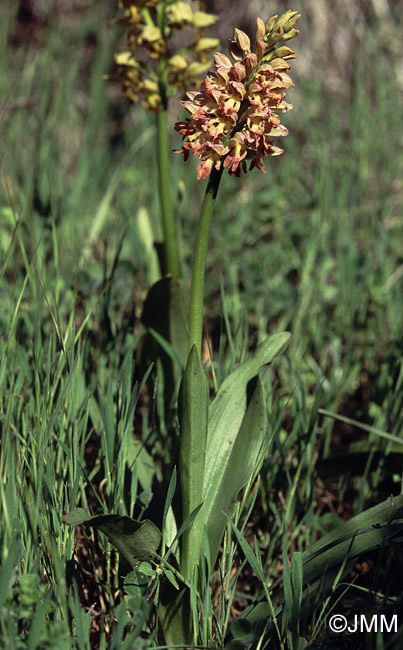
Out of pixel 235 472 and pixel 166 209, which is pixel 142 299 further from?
pixel 235 472

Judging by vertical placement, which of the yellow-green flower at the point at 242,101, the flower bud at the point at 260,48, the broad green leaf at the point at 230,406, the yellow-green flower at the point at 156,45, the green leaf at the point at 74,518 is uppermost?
the yellow-green flower at the point at 156,45

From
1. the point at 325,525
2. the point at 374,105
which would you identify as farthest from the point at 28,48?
the point at 325,525

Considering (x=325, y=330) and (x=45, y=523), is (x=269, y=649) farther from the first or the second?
(x=325, y=330)

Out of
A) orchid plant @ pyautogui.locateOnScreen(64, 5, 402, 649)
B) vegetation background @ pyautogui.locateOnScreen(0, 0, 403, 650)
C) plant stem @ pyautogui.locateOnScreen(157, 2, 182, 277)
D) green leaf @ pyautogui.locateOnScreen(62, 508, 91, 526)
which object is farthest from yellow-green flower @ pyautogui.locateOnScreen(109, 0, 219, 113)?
green leaf @ pyautogui.locateOnScreen(62, 508, 91, 526)

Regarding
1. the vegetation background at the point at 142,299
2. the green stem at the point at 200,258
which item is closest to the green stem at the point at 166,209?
the vegetation background at the point at 142,299

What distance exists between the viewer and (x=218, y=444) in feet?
4.11

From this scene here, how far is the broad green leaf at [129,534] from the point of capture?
3.34ft

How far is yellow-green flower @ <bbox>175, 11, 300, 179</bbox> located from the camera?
0.98 m

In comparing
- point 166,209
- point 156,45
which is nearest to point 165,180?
point 166,209

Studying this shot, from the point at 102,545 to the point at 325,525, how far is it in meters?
0.52

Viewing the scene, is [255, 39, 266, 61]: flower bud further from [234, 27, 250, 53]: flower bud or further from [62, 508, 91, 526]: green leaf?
[62, 508, 91, 526]: green leaf

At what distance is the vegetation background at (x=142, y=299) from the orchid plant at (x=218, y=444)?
88mm

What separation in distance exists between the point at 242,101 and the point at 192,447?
0.56 meters

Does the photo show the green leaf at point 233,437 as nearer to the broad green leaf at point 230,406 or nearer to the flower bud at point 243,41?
the broad green leaf at point 230,406
